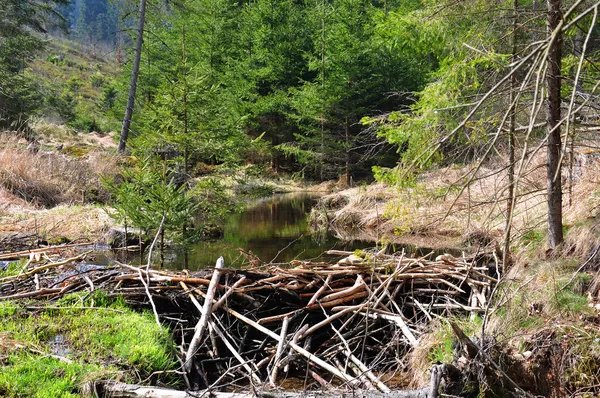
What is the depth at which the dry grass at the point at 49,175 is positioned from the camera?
40.0ft

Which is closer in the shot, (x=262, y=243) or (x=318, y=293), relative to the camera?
(x=318, y=293)

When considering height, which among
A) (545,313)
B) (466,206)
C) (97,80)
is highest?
(97,80)

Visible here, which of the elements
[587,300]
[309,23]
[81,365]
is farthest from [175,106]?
[309,23]

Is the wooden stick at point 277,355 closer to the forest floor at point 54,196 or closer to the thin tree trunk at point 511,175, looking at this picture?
the thin tree trunk at point 511,175

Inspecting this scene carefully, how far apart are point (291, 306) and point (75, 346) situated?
6.67 feet

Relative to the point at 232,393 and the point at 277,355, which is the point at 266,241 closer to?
the point at 277,355

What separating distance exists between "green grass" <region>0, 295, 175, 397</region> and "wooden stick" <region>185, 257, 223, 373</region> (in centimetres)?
14

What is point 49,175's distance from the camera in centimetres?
1323

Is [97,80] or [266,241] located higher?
[97,80]

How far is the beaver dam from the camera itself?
4.05 m

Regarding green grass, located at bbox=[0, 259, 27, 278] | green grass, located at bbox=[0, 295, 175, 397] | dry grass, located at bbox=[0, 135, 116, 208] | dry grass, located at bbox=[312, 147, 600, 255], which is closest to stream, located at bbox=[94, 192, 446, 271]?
dry grass, located at bbox=[312, 147, 600, 255]

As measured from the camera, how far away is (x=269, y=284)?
15.4 feet

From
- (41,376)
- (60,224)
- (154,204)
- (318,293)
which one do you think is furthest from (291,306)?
(60,224)

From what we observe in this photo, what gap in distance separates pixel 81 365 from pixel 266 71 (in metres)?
24.9
